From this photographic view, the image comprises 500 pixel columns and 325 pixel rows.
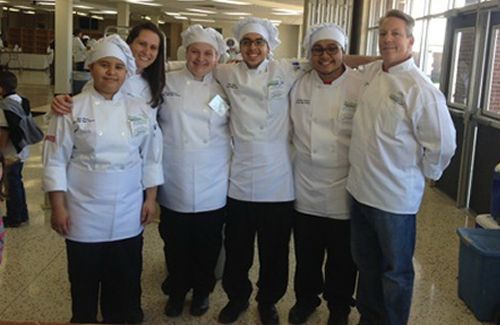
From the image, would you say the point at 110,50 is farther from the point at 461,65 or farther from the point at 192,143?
the point at 461,65

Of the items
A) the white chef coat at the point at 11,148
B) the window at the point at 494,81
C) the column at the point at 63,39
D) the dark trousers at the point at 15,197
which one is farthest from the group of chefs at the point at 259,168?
the column at the point at 63,39

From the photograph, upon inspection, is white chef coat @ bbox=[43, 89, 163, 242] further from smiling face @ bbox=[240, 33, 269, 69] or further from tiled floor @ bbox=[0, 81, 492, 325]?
tiled floor @ bbox=[0, 81, 492, 325]

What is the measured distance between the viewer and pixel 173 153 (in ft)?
7.48

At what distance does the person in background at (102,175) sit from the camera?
1921mm

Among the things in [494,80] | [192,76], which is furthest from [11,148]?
[494,80]

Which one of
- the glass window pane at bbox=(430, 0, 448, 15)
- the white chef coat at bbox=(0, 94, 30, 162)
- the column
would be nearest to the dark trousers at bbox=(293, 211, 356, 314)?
the white chef coat at bbox=(0, 94, 30, 162)

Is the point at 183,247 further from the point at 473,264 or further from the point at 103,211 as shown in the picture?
the point at 473,264

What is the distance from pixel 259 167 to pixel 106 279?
767 millimetres

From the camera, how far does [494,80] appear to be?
4.59 meters

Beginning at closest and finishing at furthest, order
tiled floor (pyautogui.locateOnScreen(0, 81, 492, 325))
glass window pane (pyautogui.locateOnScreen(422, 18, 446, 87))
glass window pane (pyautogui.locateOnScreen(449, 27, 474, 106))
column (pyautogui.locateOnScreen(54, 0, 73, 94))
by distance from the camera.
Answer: tiled floor (pyautogui.locateOnScreen(0, 81, 492, 325)) < glass window pane (pyautogui.locateOnScreen(449, 27, 474, 106)) < glass window pane (pyautogui.locateOnScreen(422, 18, 446, 87)) < column (pyautogui.locateOnScreen(54, 0, 73, 94))

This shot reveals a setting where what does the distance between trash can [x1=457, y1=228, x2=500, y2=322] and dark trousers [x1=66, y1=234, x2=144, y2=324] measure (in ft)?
5.19

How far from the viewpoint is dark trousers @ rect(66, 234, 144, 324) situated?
2037mm

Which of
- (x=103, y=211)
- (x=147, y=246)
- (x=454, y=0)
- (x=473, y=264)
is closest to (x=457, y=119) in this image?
(x=454, y=0)

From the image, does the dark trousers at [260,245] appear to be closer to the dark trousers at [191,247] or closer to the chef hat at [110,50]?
the dark trousers at [191,247]
